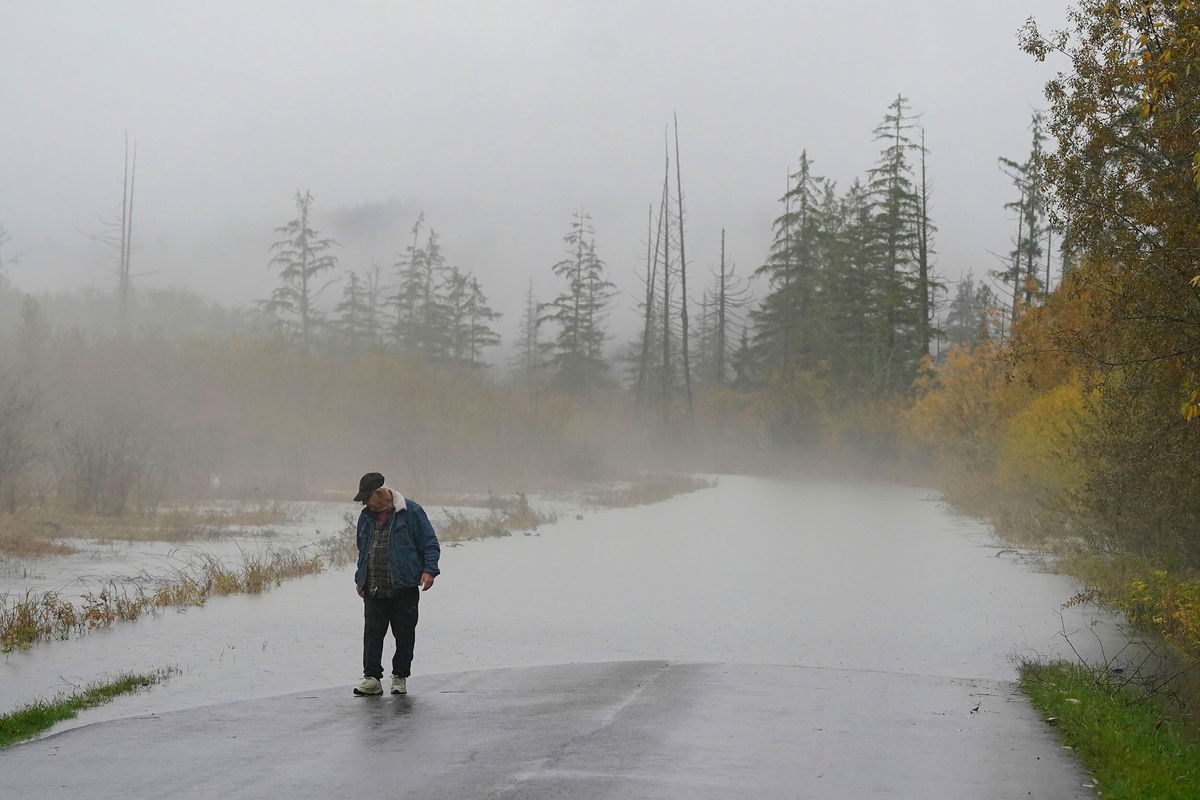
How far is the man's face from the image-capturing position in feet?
33.1

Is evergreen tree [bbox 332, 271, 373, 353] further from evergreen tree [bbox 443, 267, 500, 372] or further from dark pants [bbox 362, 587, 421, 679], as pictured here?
dark pants [bbox 362, 587, 421, 679]

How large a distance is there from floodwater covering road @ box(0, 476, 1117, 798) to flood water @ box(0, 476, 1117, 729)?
0.05 m

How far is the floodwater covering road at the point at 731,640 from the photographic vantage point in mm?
8859

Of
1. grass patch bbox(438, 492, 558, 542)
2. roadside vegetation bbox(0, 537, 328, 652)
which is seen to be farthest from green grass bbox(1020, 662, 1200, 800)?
grass patch bbox(438, 492, 558, 542)

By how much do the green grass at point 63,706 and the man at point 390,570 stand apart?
6.46ft

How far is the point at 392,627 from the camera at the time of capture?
33.2 feet

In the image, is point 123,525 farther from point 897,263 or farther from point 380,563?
point 897,263

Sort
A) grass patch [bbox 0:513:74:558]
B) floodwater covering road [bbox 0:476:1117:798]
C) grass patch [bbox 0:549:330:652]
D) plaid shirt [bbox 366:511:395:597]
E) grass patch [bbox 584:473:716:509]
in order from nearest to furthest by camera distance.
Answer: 1. floodwater covering road [bbox 0:476:1117:798]
2. plaid shirt [bbox 366:511:395:597]
3. grass patch [bbox 0:549:330:652]
4. grass patch [bbox 0:513:74:558]
5. grass patch [bbox 584:473:716:509]

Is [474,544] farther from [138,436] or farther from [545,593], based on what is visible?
[138,436]

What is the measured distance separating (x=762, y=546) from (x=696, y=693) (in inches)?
647

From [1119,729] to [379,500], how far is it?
579 cm

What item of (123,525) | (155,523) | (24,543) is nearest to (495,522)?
(155,523)

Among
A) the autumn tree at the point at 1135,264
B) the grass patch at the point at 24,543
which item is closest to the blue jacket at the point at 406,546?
the autumn tree at the point at 1135,264

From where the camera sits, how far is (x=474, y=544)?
2541 cm
